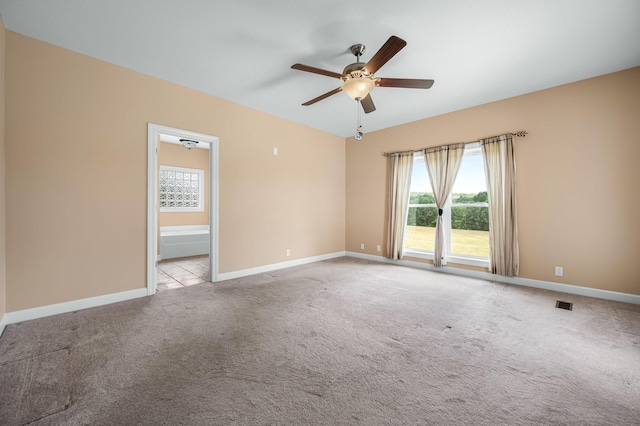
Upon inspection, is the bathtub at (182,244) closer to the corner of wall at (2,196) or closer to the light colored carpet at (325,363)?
the light colored carpet at (325,363)

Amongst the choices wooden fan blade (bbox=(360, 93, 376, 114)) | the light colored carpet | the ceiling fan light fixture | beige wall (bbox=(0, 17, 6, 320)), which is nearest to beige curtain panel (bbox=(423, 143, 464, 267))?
the light colored carpet

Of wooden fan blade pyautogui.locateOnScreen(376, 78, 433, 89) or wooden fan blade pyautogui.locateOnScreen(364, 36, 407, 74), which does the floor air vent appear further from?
wooden fan blade pyautogui.locateOnScreen(364, 36, 407, 74)

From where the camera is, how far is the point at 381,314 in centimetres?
278

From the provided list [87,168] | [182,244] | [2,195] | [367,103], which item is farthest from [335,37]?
[182,244]

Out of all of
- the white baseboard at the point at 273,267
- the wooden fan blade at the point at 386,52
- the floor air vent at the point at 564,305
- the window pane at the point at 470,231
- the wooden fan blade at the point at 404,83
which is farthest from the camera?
the window pane at the point at 470,231

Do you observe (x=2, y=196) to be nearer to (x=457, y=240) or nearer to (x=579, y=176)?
(x=457, y=240)

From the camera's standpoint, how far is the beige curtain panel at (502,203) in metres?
3.88

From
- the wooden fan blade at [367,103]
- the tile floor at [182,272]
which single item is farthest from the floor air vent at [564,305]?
the tile floor at [182,272]

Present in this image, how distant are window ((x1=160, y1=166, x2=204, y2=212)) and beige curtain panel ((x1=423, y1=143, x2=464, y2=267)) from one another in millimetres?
6180

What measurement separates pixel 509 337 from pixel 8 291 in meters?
4.74

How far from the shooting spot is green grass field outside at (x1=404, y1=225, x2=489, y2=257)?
4.35 meters

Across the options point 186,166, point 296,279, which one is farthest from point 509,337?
point 186,166

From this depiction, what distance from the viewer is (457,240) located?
462 cm

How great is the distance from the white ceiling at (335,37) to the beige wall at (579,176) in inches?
13.1
